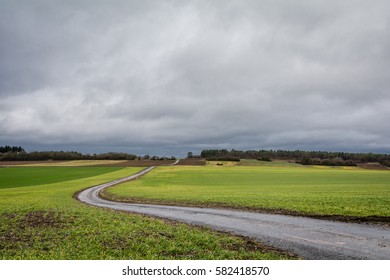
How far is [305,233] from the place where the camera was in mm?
18219

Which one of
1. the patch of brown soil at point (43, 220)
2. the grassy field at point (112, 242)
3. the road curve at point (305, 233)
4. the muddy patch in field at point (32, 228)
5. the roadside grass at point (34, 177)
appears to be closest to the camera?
the grassy field at point (112, 242)

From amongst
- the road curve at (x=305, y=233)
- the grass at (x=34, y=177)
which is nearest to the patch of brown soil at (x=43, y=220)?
the road curve at (x=305, y=233)

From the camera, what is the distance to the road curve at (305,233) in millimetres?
14176

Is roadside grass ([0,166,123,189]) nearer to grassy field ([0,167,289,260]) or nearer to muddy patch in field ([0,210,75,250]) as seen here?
muddy patch in field ([0,210,75,250])

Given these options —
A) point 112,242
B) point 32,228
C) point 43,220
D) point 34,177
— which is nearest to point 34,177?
point 34,177

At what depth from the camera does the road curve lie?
14.2 m

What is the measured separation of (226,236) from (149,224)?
593 centimetres

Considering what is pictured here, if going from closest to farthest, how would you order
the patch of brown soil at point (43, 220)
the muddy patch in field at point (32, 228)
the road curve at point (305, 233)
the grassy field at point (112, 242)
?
1. the grassy field at point (112, 242)
2. the road curve at point (305, 233)
3. the muddy patch in field at point (32, 228)
4. the patch of brown soil at point (43, 220)

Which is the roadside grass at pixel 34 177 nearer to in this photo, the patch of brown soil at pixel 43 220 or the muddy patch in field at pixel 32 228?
the patch of brown soil at pixel 43 220

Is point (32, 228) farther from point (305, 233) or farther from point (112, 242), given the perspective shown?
point (305, 233)

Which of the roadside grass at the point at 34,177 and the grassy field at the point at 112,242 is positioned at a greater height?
the grassy field at the point at 112,242

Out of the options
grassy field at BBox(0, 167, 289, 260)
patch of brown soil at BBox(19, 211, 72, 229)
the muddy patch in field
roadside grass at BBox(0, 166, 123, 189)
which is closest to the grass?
roadside grass at BBox(0, 166, 123, 189)
